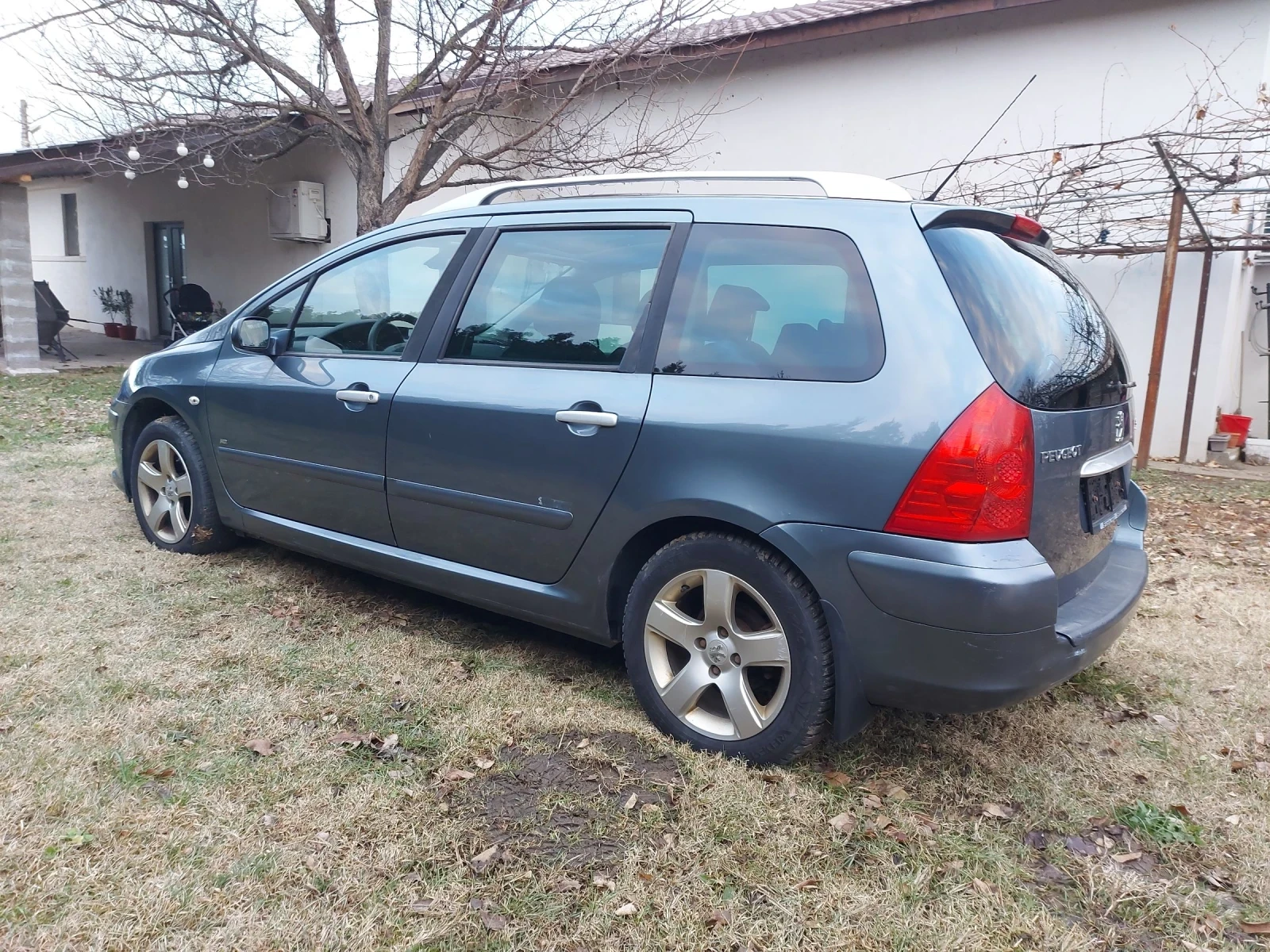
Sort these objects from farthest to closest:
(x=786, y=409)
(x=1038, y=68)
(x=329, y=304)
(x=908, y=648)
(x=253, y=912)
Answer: (x=1038, y=68) < (x=329, y=304) < (x=786, y=409) < (x=908, y=648) < (x=253, y=912)

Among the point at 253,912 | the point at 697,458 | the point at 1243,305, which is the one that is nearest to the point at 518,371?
the point at 697,458

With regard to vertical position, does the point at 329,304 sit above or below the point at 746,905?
above

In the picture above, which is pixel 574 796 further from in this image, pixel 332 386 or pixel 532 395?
pixel 332 386

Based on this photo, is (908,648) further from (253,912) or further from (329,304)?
(329,304)

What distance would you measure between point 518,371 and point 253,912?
1.79 meters

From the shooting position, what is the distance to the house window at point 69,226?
20000 millimetres

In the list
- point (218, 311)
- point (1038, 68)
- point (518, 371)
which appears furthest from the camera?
point (218, 311)

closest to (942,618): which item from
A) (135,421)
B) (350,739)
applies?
(350,739)

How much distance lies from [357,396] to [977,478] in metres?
2.34

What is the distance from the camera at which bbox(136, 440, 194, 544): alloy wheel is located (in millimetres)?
4441

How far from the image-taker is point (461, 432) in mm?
3188

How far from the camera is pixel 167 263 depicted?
17562 mm

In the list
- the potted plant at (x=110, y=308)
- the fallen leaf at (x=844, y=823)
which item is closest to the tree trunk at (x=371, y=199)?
the fallen leaf at (x=844, y=823)

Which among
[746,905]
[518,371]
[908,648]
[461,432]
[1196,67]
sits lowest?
[746,905]
